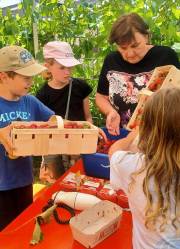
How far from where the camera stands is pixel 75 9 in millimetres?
2977

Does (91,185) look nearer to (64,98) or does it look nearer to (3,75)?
(3,75)

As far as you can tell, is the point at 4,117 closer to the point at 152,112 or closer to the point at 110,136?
the point at 110,136

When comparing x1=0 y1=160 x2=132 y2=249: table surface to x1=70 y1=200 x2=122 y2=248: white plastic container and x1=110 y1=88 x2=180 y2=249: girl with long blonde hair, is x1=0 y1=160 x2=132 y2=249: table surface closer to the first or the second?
x1=70 y1=200 x2=122 y2=248: white plastic container

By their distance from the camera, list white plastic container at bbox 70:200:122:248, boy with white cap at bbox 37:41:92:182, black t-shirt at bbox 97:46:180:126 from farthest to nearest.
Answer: boy with white cap at bbox 37:41:92:182
black t-shirt at bbox 97:46:180:126
white plastic container at bbox 70:200:122:248

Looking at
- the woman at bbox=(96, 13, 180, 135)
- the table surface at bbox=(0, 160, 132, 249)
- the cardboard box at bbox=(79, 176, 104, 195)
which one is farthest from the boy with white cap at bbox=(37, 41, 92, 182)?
the table surface at bbox=(0, 160, 132, 249)

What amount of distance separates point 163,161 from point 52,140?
53cm

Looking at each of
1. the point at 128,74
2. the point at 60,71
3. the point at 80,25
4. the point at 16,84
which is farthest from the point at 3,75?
the point at 80,25

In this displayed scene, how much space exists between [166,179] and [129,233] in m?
0.33

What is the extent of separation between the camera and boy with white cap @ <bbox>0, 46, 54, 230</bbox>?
5.13 feet

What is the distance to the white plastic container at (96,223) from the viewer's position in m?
1.06

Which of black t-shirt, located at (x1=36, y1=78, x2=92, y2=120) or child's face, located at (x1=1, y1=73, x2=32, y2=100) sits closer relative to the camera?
child's face, located at (x1=1, y1=73, x2=32, y2=100)

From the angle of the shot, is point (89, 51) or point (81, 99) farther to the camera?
point (89, 51)

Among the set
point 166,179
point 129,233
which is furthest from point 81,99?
point 166,179

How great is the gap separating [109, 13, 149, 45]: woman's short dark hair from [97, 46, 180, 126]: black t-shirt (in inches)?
6.2
